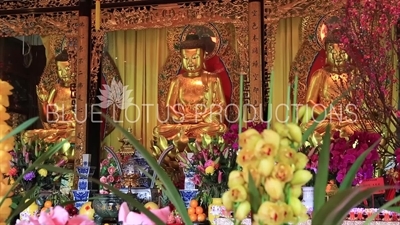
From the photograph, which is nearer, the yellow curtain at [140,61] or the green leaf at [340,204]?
the green leaf at [340,204]

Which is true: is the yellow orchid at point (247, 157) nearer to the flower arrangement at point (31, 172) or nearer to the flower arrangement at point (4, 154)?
the flower arrangement at point (4, 154)

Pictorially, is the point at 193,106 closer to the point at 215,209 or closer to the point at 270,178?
the point at 215,209

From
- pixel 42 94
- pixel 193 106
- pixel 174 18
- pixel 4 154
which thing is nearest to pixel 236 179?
pixel 4 154

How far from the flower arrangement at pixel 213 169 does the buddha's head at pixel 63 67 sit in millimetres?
3036

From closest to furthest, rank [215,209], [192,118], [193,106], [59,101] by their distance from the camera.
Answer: [215,209]
[192,118]
[193,106]
[59,101]

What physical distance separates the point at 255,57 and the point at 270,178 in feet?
13.1

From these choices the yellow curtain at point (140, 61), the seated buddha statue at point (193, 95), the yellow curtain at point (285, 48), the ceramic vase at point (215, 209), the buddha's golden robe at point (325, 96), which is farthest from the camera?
the yellow curtain at point (140, 61)

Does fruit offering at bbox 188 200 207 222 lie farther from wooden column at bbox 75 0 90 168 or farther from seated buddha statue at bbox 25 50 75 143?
seated buddha statue at bbox 25 50 75 143

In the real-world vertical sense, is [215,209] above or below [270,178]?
below

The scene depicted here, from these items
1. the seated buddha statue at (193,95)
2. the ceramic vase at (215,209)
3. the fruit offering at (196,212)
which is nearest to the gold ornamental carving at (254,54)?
the seated buddha statue at (193,95)

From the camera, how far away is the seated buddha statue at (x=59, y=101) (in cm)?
577

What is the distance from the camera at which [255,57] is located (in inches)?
179

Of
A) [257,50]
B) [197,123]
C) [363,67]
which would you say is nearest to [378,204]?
[363,67]

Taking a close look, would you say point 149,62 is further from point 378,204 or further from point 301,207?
point 301,207
